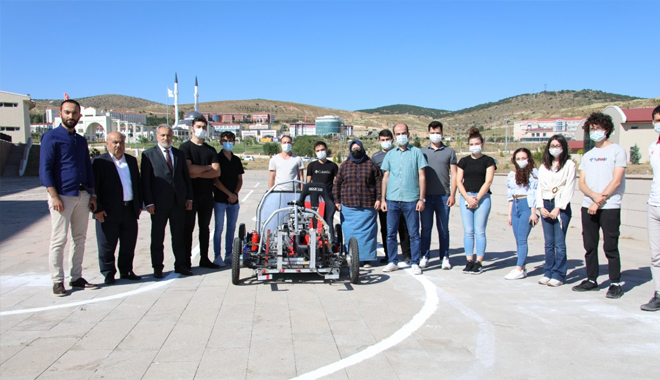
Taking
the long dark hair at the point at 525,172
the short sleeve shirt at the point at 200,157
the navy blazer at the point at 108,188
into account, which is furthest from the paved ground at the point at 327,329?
the long dark hair at the point at 525,172

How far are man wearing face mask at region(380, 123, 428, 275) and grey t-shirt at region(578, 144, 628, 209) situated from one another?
2.14 m

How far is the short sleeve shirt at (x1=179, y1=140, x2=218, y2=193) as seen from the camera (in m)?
7.25

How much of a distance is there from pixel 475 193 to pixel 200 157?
4.02 meters

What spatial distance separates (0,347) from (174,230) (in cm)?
287

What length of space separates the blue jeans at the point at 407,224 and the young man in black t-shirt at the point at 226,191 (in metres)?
2.36

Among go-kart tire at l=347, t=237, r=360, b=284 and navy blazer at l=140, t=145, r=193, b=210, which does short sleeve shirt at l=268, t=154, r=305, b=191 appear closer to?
navy blazer at l=140, t=145, r=193, b=210

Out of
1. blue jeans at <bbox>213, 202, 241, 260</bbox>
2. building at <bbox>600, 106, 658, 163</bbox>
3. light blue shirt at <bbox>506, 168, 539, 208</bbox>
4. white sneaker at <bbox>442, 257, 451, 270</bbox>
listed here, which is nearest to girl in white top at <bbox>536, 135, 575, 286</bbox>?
light blue shirt at <bbox>506, 168, 539, 208</bbox>

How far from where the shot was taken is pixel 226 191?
7.58m

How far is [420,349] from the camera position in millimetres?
4270

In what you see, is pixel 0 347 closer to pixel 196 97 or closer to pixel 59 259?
pixel 59 259

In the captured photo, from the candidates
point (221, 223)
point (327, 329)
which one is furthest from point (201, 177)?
point (327, 329)

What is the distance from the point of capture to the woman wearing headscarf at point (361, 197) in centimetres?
755

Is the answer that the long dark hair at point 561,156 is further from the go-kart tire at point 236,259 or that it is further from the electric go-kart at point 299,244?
the go-kart tire at point 236,259

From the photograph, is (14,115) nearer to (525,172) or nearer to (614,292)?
(525,172)
